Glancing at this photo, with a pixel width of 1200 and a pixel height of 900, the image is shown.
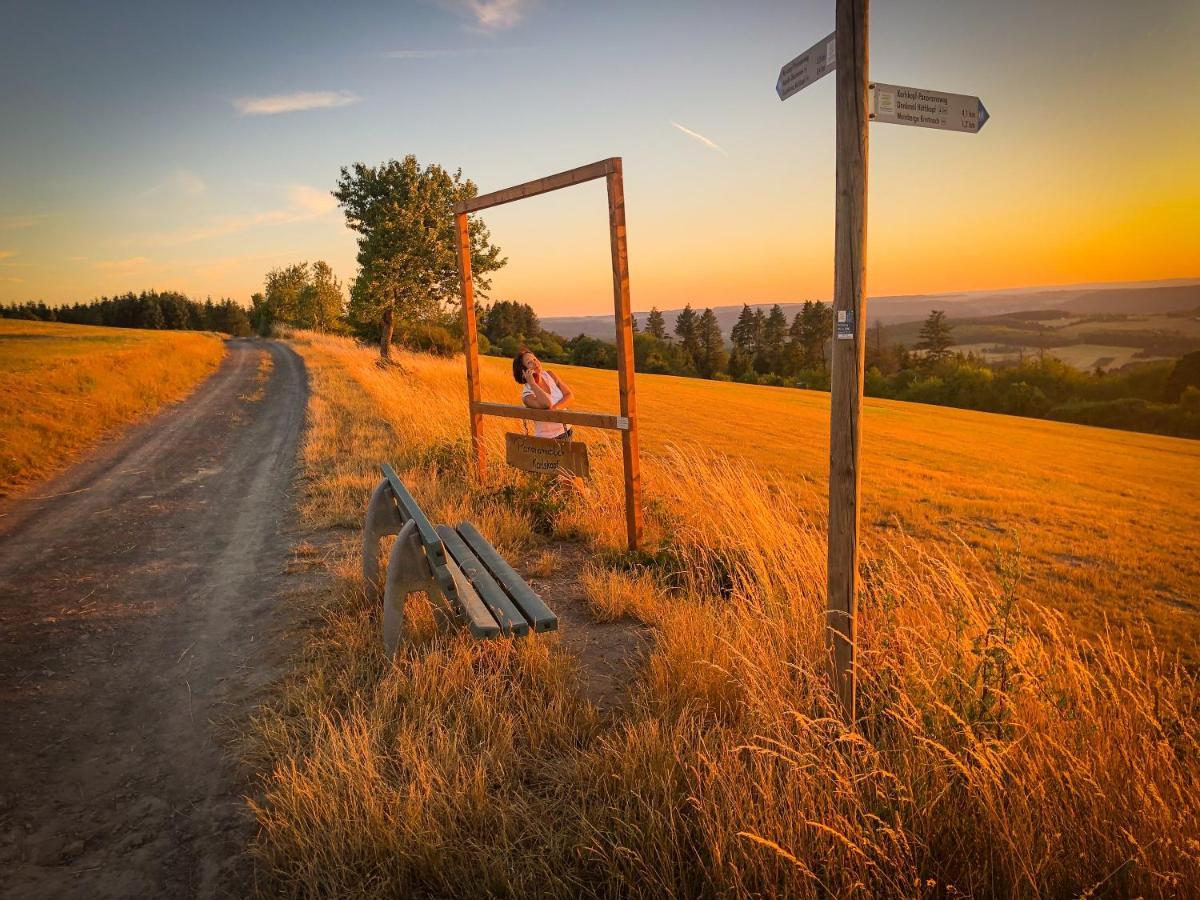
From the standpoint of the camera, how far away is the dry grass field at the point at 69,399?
402 inches

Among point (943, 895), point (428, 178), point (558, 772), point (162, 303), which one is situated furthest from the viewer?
point (162, 303)

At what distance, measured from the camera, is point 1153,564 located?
36.5ft

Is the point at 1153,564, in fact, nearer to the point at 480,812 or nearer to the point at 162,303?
the point at 480,812

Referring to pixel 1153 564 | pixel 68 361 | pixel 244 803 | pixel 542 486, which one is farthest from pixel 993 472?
pixel 68 361

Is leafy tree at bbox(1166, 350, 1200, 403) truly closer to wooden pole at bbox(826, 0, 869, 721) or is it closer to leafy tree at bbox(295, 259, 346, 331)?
wooden pole at bbox(826, 0, 869, 721)

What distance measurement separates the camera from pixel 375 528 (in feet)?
17.0

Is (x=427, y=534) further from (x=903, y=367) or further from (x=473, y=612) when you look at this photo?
(x=903, y=367)

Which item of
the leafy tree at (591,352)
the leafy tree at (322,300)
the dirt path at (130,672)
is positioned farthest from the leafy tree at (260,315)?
the dirt path at (130,672)

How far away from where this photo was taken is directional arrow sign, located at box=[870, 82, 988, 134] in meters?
2.62

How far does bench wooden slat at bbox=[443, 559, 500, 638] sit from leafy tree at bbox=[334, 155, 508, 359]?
25.5 meters

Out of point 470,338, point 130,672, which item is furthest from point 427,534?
point 470,338

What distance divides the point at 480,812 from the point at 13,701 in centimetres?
350

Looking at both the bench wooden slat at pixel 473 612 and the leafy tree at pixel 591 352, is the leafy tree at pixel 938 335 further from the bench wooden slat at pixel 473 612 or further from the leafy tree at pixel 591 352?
the bench wooden slat at pixel 473 612

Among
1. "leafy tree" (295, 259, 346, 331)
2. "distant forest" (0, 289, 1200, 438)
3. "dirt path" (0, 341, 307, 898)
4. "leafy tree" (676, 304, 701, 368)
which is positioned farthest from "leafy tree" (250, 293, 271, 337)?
"dirt path" (0, 341, 307, 898)
